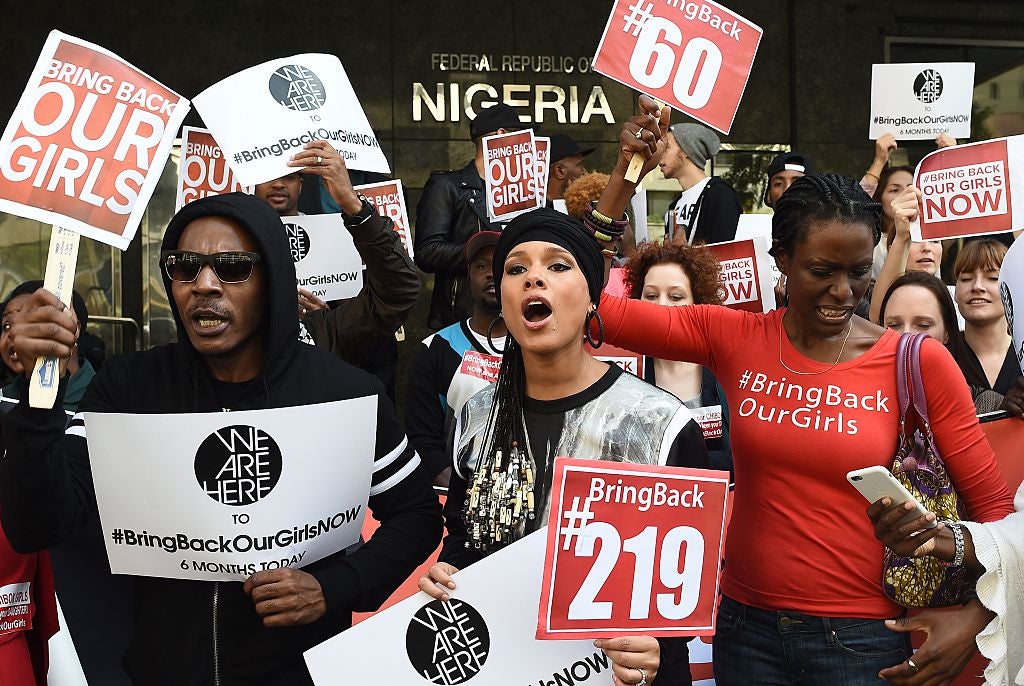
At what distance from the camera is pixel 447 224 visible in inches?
260

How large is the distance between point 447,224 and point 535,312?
12.0 ft

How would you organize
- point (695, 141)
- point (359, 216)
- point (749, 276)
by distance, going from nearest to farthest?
1. point (359, 216)
2. point (749, 276)
3. point (695, 141)

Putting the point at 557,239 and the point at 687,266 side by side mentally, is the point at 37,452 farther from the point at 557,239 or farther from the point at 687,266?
the point at 687,266

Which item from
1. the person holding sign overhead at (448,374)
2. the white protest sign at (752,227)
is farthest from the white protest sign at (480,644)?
the white protest sign at (752,227)

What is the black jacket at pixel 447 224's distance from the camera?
6445mm

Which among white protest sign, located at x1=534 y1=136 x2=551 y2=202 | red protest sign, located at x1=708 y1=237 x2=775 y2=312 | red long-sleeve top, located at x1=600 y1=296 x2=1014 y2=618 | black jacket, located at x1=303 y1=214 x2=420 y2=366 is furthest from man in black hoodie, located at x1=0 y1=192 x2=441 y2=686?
red protest sign, located at x1=708 y1=237 x2=775 y2=312

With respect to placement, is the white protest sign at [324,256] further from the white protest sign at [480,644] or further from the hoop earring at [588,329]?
the white protest sign at [480,644]

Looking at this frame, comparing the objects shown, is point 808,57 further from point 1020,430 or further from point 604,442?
point 604,442

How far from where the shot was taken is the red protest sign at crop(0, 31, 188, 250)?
299 cm

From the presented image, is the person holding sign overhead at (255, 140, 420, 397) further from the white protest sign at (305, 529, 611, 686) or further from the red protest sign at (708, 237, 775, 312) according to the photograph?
the red protest sign at (708, 237, 775, 312)

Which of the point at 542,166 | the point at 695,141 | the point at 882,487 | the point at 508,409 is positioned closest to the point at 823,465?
the point at 882,487

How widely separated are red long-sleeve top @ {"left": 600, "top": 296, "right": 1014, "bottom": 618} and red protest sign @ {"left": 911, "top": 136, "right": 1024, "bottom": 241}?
9.79 feet

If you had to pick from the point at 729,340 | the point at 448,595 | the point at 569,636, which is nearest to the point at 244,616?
the point at 448,595

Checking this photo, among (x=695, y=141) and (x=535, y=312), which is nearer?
(x=535, y=312)
